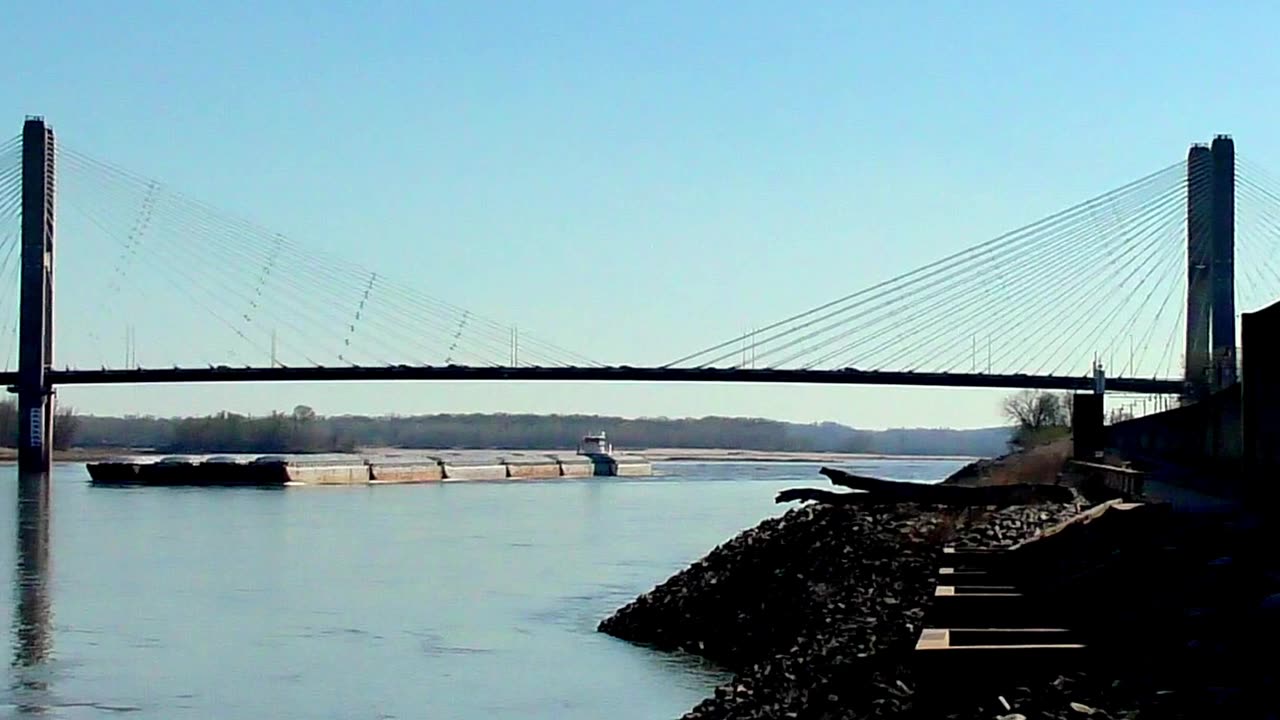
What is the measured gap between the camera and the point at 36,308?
69125mm

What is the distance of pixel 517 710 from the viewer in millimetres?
15867

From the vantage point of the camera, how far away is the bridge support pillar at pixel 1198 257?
48.5m

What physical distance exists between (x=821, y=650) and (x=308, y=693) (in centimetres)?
563

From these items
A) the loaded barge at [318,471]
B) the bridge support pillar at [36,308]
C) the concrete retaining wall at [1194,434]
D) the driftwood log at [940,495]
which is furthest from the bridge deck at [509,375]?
the driftwood log at [940,495]

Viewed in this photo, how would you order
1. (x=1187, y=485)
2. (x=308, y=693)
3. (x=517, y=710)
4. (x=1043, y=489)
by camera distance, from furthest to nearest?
(x=1043, y=489) → (x=1187, y=485) → (x=308, y=693) → (x=517, y=710)

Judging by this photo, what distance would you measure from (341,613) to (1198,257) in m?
33.0

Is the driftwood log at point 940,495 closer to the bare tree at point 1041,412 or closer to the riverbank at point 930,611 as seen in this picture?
the riverbank at point 930,611

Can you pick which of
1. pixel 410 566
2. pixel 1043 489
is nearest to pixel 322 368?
pixel 410 566

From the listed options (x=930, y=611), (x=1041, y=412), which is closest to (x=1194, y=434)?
(x=930, y=611)

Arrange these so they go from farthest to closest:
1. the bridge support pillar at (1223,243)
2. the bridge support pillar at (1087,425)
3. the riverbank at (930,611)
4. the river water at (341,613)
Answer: the bridge support pillar at (1223,243)
the bridge support pillar at (1087,425)
the river water at (341,613)
the riverbank at (930,611)

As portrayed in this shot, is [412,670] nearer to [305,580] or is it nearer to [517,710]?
[517,710]

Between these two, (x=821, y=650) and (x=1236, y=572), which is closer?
(x=1236, y=572)

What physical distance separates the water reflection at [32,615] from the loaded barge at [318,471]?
32.9 m

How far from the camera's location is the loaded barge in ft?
269
